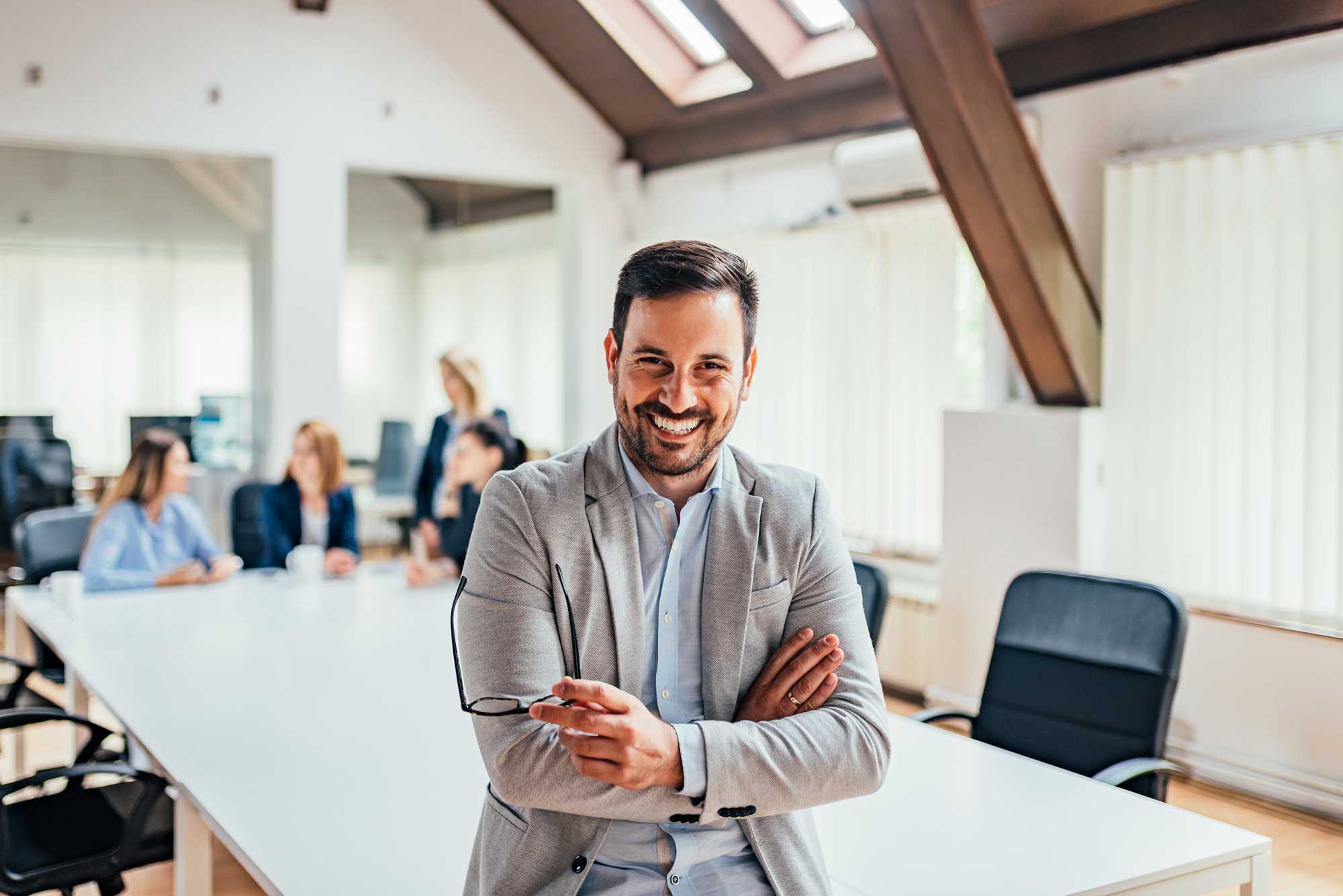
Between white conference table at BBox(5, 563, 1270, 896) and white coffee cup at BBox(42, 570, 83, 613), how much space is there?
0.34m

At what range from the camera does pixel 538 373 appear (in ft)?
26.2

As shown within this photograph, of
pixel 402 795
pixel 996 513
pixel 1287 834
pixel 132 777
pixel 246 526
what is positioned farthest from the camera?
pixel 246 526

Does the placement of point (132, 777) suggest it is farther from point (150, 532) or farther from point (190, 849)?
point (150, 532)

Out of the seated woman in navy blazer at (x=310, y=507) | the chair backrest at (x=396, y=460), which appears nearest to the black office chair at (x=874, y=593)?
the seated woman in navy blazer at (x=310, y=507)

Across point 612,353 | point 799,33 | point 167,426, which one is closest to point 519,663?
point 612,353

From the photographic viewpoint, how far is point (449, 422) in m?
6.06

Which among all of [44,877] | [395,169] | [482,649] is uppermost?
[395,169]

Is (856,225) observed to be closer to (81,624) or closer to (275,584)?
(275,584)

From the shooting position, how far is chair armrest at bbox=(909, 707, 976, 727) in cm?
301

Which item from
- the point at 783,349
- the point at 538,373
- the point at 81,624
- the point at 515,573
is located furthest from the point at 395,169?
the point at 515,573

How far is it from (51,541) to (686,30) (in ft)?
14.2

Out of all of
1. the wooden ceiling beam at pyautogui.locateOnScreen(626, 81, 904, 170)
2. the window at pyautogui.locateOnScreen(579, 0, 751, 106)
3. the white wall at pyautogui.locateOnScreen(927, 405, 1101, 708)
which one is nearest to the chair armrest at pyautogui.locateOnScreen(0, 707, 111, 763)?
the white wall at pyautogui.locateOnScreen(927, 405, 1101, 708)

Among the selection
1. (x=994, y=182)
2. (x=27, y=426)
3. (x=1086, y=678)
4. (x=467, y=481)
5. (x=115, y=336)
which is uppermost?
(x=994, y=182)

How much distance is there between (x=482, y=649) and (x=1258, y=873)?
1.46 m
